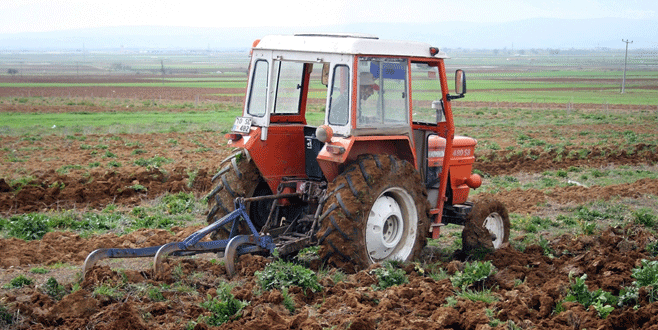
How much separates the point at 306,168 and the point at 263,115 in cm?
84

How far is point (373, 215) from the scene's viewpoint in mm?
8227

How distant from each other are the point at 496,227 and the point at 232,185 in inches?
151

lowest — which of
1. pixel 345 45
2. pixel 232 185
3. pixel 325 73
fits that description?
pixel 232 185

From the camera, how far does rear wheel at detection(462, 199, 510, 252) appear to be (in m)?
9.41

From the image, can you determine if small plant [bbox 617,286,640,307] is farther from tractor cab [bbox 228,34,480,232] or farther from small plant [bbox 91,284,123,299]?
small plant [bbox 91,284,123,299]

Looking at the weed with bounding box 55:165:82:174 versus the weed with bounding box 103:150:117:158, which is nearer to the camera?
the weed with bounding box 55:165:82:174

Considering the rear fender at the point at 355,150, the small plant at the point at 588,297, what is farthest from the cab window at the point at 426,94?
the small plant at the point at 588,297

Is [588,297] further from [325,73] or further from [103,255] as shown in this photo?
[103,255]

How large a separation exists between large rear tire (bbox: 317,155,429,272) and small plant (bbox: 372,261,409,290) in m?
A: 0.30

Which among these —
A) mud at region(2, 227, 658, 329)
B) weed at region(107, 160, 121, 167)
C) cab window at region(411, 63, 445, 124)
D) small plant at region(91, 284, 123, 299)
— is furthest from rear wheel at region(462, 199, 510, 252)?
weed at region(107, 160, 121, 167)

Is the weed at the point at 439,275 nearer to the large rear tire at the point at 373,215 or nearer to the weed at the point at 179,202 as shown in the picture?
the large rear tire at the point at 373,215

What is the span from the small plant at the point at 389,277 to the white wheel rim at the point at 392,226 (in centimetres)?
49

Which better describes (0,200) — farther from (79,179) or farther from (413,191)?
(413,191)

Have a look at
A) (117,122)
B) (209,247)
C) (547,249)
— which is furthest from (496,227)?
(117,122)
